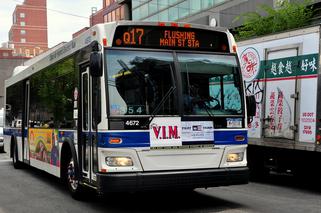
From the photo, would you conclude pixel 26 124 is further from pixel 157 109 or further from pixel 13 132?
pixel 157 109

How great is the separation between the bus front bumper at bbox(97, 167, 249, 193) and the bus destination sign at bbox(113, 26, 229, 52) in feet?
6.34

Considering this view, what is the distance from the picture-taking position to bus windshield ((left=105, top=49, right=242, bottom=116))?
711cm

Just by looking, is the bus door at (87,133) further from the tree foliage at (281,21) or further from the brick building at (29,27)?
the brick building at (29,27)

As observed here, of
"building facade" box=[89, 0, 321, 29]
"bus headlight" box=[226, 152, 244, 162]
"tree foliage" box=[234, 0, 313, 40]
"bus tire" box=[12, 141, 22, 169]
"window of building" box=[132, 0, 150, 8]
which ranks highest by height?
"window of building" box=[132, 0, 150, 8]

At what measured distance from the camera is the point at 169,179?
23.3ft

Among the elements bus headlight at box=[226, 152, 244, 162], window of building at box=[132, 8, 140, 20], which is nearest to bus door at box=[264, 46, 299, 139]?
bus headlight at box=[226, 152, 244, 162]

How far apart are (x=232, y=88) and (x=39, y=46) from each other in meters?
146

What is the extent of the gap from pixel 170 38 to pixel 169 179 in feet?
7.18

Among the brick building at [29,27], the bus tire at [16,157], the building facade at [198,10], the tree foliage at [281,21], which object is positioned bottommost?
the bus tire at [16,157]

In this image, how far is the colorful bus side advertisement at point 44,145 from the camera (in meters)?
9.98

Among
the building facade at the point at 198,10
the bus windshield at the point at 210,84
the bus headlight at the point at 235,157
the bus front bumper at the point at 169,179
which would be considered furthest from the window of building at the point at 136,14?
the bus front bumper at the point at 169,179

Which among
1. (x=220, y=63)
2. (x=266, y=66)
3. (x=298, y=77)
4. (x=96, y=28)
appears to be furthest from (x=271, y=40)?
(x=96, y=28)

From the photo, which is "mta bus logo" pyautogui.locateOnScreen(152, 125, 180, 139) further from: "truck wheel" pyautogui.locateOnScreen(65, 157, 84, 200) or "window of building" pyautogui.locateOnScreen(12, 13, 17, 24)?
"window of building" pyautogui.locateOnScreen(12, 13, 17, 24)

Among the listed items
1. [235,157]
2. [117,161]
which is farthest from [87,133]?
[235,157]
